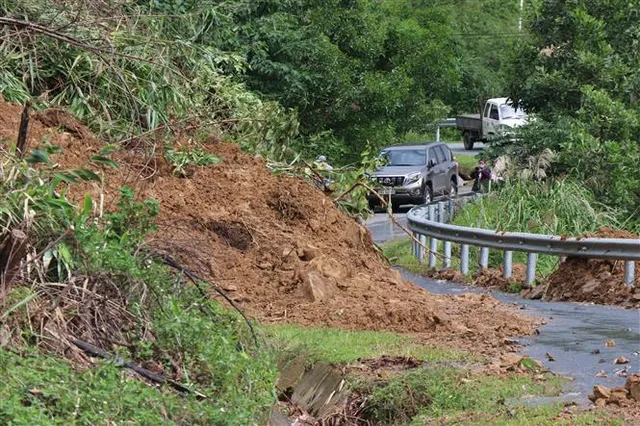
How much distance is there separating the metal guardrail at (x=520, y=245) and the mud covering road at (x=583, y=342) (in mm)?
936

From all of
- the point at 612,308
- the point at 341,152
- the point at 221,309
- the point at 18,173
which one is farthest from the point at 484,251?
the point at 341,152

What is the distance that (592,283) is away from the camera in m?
16.9

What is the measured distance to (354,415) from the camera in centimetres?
1012

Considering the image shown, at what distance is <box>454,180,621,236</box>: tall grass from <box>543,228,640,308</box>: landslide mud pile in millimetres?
4982

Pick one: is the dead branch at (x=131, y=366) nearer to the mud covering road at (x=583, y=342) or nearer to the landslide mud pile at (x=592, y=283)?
the mud covering road at (x=583, y=342)

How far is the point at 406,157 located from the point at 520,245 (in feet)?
65.0

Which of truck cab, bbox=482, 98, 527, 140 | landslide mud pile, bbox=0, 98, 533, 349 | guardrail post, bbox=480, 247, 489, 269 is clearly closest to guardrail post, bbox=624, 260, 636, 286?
landslide mud pile, bbox=0, 98, 533, 349

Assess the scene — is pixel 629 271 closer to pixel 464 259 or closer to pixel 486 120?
pixel 464 259

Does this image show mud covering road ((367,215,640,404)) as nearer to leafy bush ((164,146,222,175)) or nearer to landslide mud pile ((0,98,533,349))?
landslide mud pile ((0,98,533,349))

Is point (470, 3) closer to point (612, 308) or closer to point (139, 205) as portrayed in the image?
point (612, 308)

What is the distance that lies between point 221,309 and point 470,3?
2554 inches

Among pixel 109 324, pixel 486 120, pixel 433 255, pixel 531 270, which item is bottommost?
pixel 486 120

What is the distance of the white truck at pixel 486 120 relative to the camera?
54312mm

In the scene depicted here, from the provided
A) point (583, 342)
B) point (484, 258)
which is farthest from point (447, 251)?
point (583, 342)
